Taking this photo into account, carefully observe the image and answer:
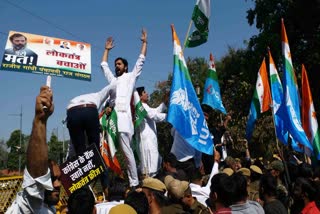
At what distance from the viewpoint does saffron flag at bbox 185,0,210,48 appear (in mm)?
7742

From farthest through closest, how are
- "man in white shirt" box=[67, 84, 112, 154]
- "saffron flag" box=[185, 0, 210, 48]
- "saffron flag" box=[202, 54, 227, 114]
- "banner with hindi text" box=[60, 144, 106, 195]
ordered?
"saffron flag" box=[202, 54, 227, 114], "saffron flag" box=[185, 0, 210, 48], "man in white shirt" box=[67, 84, 112, 154], "banner with hindi text" box=[60, 144, 106, 195]

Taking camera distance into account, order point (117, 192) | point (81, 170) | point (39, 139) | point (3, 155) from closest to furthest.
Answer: point (39, 139) < point (117, 192) < point (81, 170) < point (3, 155)

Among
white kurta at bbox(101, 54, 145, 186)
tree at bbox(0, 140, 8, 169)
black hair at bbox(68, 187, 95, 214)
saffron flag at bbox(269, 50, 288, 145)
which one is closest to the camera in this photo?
black hair at bbox(68, 187, 95, 214)

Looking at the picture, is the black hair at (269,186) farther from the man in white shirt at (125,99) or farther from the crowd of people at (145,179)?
the man in white shirt at (125,99)

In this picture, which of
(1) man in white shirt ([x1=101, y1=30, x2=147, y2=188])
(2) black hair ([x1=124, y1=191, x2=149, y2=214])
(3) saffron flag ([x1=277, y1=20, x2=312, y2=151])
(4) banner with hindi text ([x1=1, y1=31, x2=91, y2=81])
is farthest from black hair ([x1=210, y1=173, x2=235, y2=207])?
(4) banner with hindi text ([x1=1, y1=31, x2=91, y2=81])

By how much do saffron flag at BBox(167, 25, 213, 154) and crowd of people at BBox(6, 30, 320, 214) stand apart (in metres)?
0.46

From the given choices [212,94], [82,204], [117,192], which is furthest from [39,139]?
[212,94]

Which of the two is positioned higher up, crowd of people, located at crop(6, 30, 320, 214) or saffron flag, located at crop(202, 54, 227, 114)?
saffron flag, located at crop(202, 54, 227, 114)

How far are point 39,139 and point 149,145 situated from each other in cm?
469

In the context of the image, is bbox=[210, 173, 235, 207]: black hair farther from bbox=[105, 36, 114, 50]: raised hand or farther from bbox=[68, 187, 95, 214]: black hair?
bbox=[105, 36, 114, 50]: raised hand

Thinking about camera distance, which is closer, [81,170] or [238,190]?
[238,190]

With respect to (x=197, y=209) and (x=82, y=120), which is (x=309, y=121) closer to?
(x=82, y=120)

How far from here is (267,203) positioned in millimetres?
3967

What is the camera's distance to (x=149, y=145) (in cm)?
664
